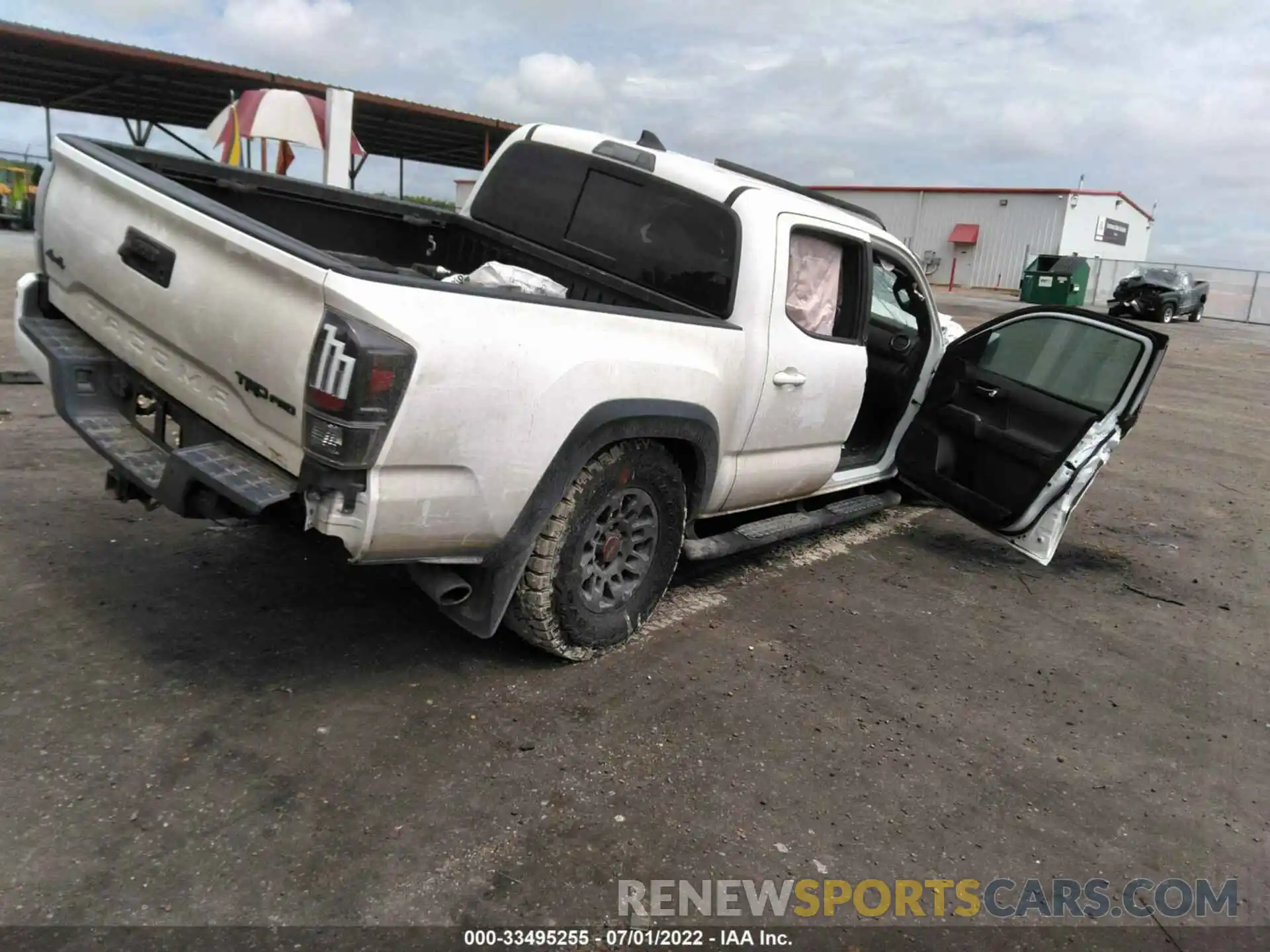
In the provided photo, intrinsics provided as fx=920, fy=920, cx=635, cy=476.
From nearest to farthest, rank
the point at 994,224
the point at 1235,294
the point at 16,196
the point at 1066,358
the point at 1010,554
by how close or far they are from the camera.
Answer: the point at 1066,358 → the point at 1010,554 → the point at 16,196 → the point at 1235,294 → the point at 994,224

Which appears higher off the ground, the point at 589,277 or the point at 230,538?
the point at 589,277

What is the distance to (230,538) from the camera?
14.5ft

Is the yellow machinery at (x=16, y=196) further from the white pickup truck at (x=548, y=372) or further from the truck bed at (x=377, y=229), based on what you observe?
the white pickup truck at (x=548, y=372)

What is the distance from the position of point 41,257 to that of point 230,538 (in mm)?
1477

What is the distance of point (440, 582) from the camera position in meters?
3.08

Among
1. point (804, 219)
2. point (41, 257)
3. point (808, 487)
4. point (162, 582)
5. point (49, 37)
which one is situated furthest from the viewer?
point (49, 37)

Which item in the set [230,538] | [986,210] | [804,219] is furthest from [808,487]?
[986,210]

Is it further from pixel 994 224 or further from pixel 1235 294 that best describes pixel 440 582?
pixel 994 224

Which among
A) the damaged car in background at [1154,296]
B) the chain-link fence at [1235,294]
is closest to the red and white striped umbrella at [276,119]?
the damaged car in background at [1154,296]

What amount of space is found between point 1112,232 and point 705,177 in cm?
4881

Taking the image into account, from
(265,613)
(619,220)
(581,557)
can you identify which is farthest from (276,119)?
(581,557)

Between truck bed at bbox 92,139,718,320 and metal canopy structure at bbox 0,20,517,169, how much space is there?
1145cm

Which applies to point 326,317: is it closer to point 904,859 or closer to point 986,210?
point 904,859

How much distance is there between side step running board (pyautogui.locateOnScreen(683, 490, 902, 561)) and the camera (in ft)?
13.6
